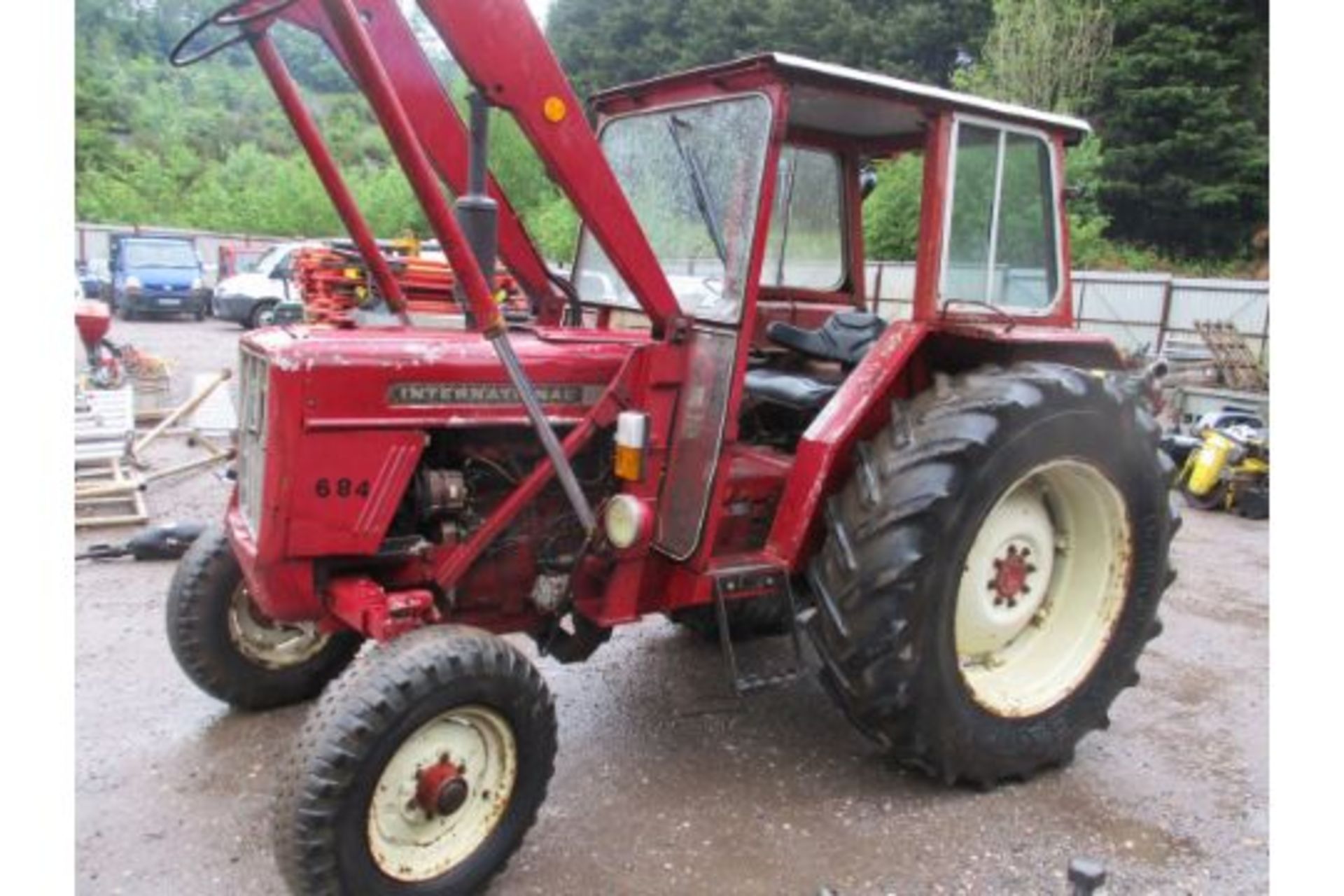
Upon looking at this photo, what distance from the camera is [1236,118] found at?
2302 centimetres

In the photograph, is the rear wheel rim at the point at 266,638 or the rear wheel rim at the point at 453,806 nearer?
the rear wheel rim at the point at 453,806

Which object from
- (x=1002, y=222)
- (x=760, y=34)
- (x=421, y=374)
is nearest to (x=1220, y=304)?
(x=1002, y=222)

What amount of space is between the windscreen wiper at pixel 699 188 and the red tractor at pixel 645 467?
13 mm

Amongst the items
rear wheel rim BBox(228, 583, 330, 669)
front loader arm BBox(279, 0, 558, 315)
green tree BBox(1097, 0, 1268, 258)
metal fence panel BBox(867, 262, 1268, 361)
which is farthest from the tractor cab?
green tree BBox(1097, 0, 1268, 258)

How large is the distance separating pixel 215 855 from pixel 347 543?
95 cm

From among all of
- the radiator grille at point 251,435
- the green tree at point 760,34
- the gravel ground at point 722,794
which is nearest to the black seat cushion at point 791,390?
the gravel ground at point 722,794

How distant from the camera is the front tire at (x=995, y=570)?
10.4ft

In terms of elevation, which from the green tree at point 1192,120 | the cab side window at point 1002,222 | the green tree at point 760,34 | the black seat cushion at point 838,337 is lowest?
the black seat cushion at point 838,337

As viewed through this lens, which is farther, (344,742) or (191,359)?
(191,359)

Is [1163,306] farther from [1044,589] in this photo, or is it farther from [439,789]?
[439,789]

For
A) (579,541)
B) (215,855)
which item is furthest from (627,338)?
(215,855)

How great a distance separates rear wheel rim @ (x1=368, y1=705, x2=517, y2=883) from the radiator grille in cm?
82

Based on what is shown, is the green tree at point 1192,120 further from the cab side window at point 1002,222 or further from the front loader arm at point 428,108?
the front loader arm at point 428,108

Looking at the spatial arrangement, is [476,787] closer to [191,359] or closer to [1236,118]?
[191,359]
